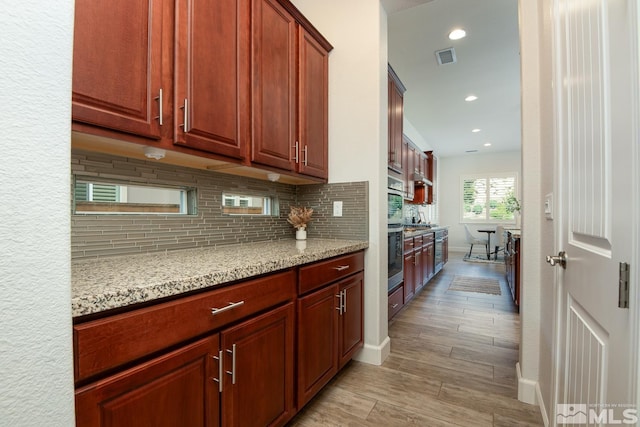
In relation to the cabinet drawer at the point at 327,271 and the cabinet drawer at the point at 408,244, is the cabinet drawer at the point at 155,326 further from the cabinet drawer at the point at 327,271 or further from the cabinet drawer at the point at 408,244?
the cabinet drawer at the point at 408,244

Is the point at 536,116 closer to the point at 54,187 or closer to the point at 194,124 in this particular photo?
the point at 194,124

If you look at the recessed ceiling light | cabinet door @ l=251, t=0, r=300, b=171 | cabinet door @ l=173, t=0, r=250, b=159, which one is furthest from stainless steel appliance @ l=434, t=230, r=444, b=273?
cabinet door @ l=173, t=0, r=250, b=159

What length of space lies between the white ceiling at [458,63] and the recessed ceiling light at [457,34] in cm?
4

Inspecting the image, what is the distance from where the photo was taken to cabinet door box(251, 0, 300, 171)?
1.63m

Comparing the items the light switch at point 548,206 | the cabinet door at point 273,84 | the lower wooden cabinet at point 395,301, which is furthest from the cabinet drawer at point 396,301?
the cabinet door at point 273,84

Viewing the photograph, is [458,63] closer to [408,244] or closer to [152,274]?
[408,244]

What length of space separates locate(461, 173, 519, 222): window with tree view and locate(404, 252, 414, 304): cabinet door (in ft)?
19.2

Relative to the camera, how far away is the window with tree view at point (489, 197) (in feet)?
26.9

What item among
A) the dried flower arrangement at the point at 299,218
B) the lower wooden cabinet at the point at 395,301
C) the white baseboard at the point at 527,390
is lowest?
the white baseboard at the point at 527,390

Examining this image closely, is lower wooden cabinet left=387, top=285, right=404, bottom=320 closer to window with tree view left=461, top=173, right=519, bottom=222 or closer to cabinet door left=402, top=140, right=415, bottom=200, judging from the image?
cabinet door left=402, top=140, right=415, bottom=200

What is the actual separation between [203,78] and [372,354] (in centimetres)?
208

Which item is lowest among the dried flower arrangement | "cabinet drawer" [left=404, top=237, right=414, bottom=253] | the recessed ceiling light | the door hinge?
"cabinet drawer" [left=404, top=237, right=414, bottom=253]

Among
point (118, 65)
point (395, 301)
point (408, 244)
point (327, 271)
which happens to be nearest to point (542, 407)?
point (327, 271)

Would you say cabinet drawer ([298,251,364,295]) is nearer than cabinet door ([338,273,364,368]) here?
Yes
